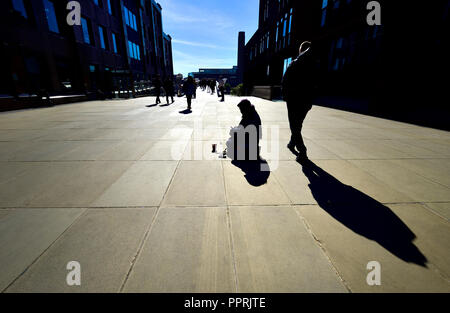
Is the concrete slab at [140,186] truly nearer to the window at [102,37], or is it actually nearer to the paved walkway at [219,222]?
the paved walkway at [219,222]

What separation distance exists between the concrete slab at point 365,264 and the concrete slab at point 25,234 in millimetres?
2797

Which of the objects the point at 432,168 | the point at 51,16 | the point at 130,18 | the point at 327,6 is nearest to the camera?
the point at 432,168

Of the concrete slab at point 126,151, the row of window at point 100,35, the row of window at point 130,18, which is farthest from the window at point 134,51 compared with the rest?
the concrete slab at point 126,151

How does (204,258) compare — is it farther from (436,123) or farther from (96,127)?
(436,123)

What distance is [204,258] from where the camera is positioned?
1.85 m

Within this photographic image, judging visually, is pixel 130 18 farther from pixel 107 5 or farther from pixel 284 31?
pixel 284 31

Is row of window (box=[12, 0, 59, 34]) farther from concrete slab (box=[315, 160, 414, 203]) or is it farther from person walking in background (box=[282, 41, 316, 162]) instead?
concrete slab (box=[315, 160, 414, 203])

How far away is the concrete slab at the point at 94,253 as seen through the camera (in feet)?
5.22

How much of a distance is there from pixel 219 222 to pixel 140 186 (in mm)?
1558

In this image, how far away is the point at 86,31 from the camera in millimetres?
21234

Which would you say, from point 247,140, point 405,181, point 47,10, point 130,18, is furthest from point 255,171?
point 130,18
